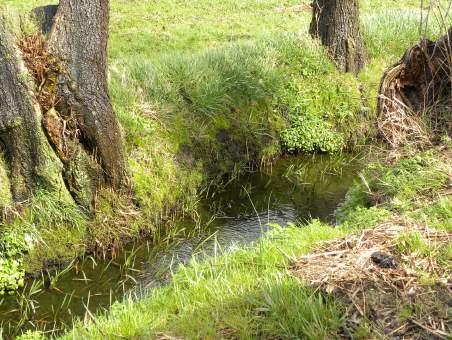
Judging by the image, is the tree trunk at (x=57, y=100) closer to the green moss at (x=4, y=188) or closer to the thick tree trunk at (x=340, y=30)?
the green moss at (x=4, y=188)

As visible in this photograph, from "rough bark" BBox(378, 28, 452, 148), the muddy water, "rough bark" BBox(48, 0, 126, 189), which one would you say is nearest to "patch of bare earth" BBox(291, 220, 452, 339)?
the muddy water

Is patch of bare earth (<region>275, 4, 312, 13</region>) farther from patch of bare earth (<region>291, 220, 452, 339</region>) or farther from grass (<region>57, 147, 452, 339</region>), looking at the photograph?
patch of bare earth (<region>291, 220, 452, 339</region>)

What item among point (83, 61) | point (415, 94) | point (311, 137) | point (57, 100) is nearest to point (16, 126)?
point (57, 100)

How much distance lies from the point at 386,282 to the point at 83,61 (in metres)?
3.95

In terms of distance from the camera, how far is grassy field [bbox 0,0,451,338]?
11.1 ft

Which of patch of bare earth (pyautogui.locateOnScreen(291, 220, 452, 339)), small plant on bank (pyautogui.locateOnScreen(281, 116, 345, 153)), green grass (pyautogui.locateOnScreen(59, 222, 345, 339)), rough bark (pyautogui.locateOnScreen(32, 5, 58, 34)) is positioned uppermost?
rough bark (pyautogui.locateOnScreen(32, 5, 58, 34))

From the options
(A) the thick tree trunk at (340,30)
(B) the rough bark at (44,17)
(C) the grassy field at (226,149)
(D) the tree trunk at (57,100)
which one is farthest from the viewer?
(A) the thick tree trunk at (340,30)

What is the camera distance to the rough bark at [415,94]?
19.0ft

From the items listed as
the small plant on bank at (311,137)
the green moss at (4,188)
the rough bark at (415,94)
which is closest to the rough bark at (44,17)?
the green moss at (4,188)

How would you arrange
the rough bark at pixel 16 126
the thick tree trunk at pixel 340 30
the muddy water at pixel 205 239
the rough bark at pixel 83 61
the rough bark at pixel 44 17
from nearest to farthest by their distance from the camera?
the muddy water at pixel 205 239, the rough bark at pixel 16 126, the rough bark at pixel 83 61, the rough bark at pixel 44 17, the thick tree trunk at pixel 340 30

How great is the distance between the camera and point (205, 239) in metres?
6.28

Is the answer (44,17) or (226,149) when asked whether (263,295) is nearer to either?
(44,17)

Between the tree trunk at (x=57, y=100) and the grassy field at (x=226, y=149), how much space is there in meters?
0.31

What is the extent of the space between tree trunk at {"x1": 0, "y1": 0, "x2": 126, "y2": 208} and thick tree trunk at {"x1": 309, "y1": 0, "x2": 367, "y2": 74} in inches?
195
